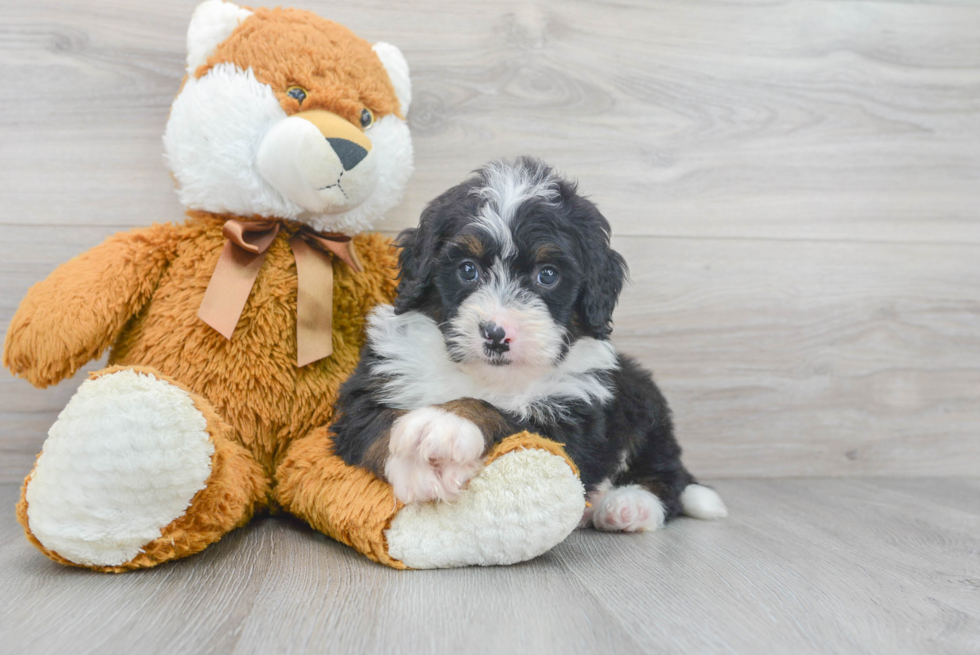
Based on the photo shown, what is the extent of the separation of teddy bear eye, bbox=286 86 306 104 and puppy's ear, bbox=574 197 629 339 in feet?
2.43

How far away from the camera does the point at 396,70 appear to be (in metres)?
2.08

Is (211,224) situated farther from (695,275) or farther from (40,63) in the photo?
(695,275)

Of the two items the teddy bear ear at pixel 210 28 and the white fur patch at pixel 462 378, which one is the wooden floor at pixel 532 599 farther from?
the teddy bear ear at pixel 210 28

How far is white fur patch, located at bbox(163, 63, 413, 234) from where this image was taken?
70.2 inches

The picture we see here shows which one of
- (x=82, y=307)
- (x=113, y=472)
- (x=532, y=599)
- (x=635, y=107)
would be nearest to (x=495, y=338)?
(x=532, y=599)


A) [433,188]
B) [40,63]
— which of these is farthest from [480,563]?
[40,63]

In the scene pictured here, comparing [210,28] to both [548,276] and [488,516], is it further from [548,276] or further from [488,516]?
[488,516]

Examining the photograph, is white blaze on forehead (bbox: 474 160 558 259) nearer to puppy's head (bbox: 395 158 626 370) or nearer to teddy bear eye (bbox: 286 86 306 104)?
puppy's head (bbox: 395 158 626 370)

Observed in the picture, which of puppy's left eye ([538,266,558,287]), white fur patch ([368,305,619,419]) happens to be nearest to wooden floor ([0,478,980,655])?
white fur patch ([368,305,619,419])

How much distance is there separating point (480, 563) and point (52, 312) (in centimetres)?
114

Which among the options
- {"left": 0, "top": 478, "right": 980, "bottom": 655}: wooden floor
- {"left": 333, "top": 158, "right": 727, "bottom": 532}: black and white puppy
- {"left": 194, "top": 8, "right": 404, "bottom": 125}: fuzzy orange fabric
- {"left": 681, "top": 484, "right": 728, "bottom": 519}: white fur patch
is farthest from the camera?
{"left": 681, "top": 484, "right": 728, "bottom": 519}: white fur patch

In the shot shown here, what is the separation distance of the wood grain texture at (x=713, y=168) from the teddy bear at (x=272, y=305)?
44 centimetres

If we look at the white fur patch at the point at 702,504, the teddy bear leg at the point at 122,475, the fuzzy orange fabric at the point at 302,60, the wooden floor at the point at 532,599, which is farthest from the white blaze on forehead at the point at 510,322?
the white fur patch at the point at 702,504

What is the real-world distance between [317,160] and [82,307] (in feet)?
2.13
